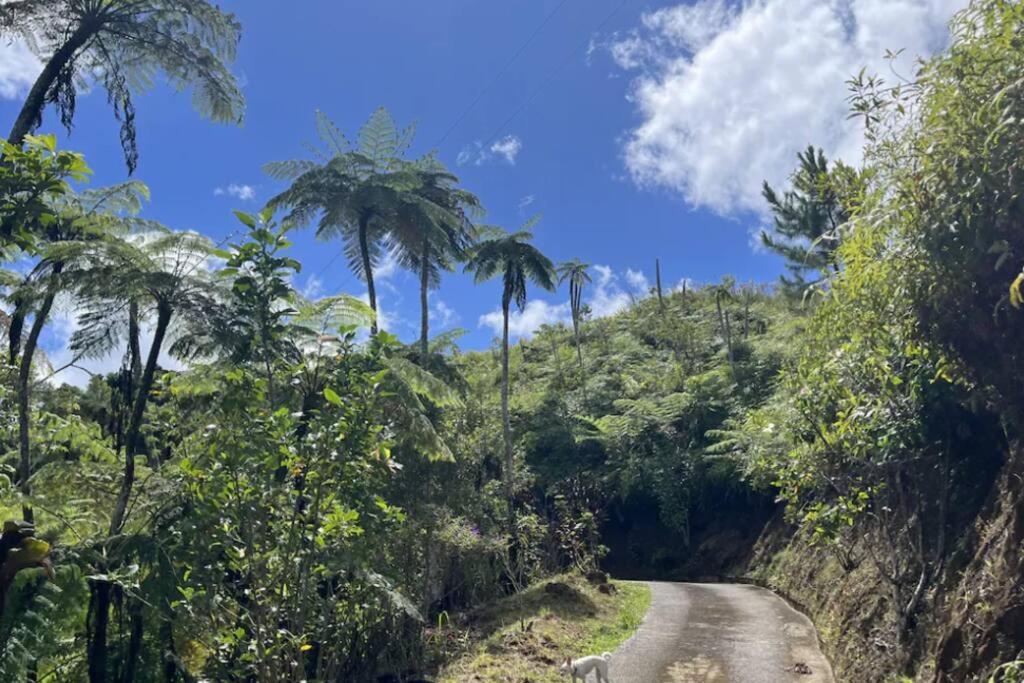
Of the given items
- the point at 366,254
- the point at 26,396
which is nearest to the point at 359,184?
the point at 366,254

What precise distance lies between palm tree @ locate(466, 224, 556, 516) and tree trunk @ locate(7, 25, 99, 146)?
14.4 m

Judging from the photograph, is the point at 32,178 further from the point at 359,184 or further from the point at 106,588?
the point at 359,184

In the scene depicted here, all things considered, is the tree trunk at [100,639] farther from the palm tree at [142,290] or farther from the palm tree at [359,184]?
the palm tree at [359,184]

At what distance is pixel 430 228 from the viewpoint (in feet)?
54.0

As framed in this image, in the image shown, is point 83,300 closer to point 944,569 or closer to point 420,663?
point 420,663

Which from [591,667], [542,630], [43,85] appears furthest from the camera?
[542,630]

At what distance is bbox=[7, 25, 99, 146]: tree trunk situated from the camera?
5.65m

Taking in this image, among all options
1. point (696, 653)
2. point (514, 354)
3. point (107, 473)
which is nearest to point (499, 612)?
point (696, 653)

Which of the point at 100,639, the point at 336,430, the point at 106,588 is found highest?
the point at 336,430

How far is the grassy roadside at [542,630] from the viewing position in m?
8.77

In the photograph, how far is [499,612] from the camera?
1192 centimetres

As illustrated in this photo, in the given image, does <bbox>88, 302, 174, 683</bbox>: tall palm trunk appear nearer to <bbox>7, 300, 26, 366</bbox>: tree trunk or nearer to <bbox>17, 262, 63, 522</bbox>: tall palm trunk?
<bbox>17, 262, 63, 522</bbox>: tall palm trunk

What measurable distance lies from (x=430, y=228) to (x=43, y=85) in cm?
1078

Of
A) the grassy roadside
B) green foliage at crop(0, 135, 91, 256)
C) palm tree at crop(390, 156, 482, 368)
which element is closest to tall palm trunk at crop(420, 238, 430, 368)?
palm tree at crop(390, 156, 482, 368)
